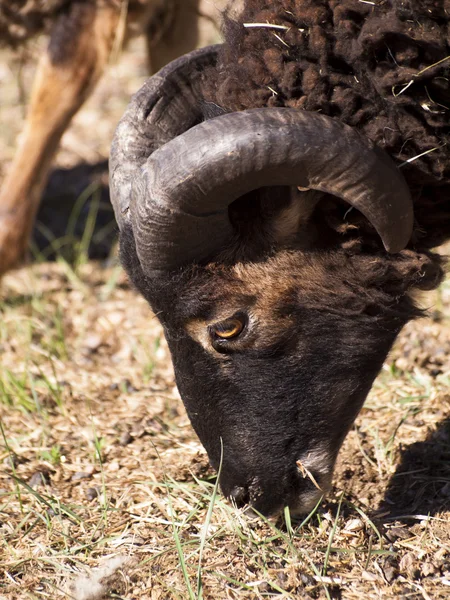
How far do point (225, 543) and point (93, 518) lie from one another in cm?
71

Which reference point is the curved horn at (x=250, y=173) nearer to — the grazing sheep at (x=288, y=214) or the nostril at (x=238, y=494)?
the grazing sheep at (x=288, y=214)

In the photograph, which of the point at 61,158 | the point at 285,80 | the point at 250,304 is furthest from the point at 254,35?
the point at 61,158

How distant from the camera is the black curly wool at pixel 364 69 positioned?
315cm

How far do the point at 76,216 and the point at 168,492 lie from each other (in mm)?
4650

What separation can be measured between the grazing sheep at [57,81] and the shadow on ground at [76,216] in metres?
0.63

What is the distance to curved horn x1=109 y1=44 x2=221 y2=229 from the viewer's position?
3.77 metres

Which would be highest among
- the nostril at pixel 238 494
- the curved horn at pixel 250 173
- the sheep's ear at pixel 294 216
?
the curved horn at pixel 250 173

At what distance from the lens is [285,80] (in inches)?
128

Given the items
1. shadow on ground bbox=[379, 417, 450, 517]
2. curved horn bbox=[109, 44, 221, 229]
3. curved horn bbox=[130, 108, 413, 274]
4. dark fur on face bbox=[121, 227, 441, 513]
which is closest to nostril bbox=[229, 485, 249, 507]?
dark fur on face bbox=[121, 227, 441, 513]

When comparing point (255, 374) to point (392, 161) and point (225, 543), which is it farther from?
point (392, 161)

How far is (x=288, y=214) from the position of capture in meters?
3.42

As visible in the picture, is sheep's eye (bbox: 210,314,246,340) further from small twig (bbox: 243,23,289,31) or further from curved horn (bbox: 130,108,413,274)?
small twig (bbox: 243,23,289,31)

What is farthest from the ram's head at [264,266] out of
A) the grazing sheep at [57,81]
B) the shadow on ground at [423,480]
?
the grazing sheep at [57,81]

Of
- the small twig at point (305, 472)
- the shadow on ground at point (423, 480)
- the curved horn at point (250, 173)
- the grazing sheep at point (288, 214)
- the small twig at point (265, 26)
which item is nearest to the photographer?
the curved horn at point (250, 173)
